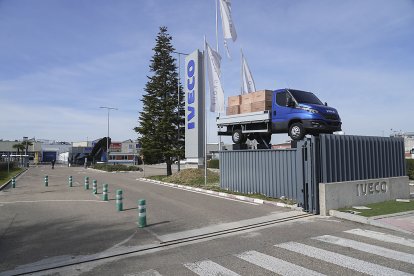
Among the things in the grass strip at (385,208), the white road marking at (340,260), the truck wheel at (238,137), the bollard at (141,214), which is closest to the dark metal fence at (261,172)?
the truck wheel at (238,137)

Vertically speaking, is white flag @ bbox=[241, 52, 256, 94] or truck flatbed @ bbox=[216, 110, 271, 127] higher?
white flag @ bbox=[241, 52, 256, 94]

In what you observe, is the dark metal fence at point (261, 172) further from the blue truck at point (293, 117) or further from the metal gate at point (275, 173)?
the blue truck at point (293, 117)

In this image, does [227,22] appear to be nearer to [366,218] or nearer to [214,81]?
[214,81]

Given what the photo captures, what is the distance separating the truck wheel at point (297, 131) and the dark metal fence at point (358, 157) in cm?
160

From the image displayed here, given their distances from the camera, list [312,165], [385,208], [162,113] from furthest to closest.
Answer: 1. [162,113]
2. [312,165]
3. [385,208]

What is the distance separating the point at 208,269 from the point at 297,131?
920 centimetres

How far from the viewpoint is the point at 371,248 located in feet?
24.7

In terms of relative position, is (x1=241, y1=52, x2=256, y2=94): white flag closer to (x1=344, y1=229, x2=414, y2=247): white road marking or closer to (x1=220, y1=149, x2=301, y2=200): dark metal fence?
(x1=220, y1=149, x2=301, y2=200): dark metal fence

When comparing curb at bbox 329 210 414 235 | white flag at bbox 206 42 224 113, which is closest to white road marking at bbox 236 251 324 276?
curb at bbox 329 210 414 235

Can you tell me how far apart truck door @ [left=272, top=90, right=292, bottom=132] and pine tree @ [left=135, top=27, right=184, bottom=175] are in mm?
13727

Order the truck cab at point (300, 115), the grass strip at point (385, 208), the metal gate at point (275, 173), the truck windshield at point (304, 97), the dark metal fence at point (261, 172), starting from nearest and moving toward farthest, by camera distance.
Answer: the grass strip at point (385, 208) < the metal gate at point (275, 173) < the dark metal fence at point (261, 172) < the truck cab at point (300, 115) < the truck windshield at point (304, 97)

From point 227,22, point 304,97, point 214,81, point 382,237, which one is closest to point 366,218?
point 382,237

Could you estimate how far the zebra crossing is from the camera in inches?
243

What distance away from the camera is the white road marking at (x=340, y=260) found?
239 inches
